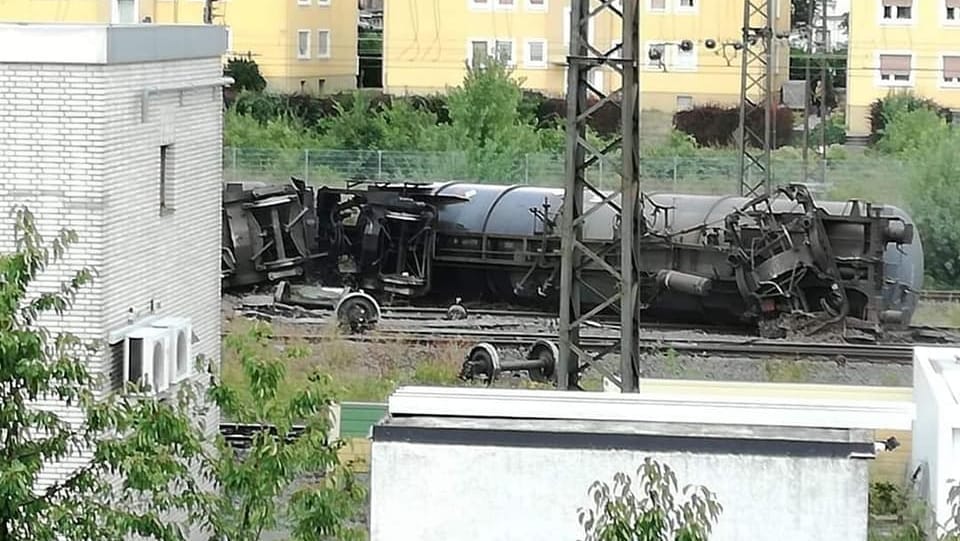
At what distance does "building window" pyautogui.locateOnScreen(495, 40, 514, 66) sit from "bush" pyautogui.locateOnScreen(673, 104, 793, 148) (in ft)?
12.7

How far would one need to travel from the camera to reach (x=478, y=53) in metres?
38.7

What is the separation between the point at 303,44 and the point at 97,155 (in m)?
28.1

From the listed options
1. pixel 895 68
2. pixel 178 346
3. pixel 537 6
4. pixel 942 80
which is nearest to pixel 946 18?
pixel 942 80

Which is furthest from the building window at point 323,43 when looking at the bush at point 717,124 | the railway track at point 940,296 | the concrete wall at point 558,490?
the concrete wall at point 558,490

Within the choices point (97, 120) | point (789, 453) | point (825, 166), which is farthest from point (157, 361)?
point (825, 166)

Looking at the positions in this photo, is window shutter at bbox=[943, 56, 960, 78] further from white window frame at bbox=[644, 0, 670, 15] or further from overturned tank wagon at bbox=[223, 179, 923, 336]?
overturned tank wagon at bbox=[223, 179, 923, 336]

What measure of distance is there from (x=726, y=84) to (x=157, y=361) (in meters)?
26.4

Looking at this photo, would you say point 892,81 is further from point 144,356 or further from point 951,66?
point 144,356

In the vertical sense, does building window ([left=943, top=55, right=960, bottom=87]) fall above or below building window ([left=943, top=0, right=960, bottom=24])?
below

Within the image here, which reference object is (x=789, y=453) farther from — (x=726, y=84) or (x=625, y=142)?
(x=726, y=84)

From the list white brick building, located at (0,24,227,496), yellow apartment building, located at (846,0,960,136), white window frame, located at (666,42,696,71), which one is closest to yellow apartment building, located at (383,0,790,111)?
white window frame, located at (666,42,696,71)

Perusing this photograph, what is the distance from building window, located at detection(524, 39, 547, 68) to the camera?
39.1 meters

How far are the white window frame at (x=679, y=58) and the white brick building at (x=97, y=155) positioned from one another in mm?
25546

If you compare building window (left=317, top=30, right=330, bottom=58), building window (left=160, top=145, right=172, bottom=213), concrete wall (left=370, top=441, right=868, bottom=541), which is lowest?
concrete wall (left=370, top=441, right=868, bottom=541)
